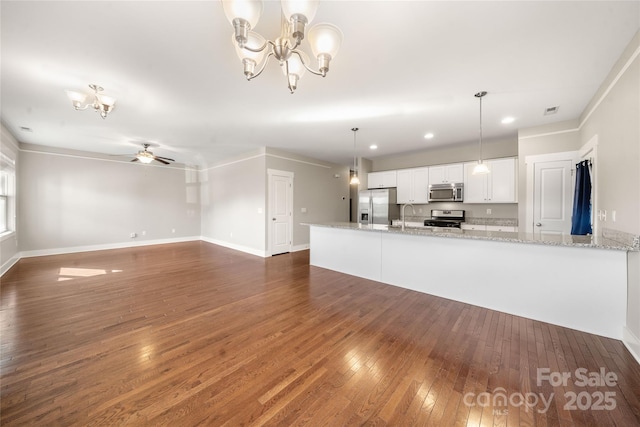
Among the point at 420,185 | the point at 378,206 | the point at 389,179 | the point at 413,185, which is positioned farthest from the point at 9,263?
the point at 420,185

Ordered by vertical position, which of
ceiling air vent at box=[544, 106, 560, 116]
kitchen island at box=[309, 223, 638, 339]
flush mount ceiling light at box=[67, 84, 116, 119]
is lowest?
kitchen island at box=[309, 223, 638, 339]

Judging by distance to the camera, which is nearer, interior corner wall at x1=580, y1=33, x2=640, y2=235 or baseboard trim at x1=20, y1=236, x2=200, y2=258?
interior corner wall at x1=580, y1=33, x2=640, y2=235

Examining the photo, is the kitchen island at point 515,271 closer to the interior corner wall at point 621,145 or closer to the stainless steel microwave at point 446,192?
the interior corner wall at point 621,145

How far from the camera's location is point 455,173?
17.4ft

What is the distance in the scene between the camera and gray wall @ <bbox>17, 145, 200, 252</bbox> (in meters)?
5.48

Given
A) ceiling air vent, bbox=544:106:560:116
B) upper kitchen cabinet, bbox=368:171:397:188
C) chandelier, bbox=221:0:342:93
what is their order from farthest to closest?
upper kitchen cabinet, bbox=368:171:397:188, ceiling air vent, bbox=544:106:560:116, chandelier, bbox=221:0:342:93

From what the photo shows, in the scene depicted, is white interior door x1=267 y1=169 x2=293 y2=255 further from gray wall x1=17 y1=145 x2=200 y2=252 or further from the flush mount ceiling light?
gray wall x1=17 y1=145 x2=200 y2=252

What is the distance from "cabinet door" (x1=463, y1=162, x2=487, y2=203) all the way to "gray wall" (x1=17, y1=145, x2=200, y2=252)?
828cm

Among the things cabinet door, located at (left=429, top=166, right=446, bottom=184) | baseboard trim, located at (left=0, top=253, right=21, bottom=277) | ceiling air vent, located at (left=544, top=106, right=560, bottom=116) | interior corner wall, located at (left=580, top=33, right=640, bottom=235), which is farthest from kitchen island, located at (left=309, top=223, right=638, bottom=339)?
baseboard trim, located at (left=0, top=253, right=21, bottom=277)

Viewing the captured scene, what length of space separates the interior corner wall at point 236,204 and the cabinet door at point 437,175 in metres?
4.04

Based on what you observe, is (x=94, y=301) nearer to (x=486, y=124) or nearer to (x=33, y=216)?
(x=33, y=216)

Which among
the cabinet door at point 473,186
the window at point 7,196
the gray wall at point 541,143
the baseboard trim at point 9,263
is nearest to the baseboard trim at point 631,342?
the gray wall at point 541,143

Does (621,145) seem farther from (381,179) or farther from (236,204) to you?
(236,204)

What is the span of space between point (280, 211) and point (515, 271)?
15.5 feet
